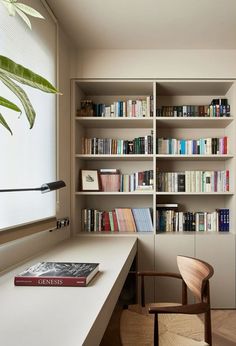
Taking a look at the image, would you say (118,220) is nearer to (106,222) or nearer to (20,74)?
(106,222)

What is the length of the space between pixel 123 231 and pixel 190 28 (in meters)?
1.90

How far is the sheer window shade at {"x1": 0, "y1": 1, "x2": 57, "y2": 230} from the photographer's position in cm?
159

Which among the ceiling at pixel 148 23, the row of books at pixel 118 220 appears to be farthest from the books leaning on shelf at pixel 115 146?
the ceiling at pixel 148 23

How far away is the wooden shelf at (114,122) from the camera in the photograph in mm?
2768

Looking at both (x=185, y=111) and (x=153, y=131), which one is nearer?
(x=153, y=131)

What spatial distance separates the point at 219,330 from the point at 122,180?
1.54 metres

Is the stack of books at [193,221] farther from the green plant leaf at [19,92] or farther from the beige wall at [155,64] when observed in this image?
the green plant leaf at [19,92]

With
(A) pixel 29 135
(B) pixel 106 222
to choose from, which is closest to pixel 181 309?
(A) pixel 29 135

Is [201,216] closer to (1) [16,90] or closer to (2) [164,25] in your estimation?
(2) [164,25]

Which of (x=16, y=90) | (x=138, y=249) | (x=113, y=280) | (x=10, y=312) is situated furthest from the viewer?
(x=138, y=249)

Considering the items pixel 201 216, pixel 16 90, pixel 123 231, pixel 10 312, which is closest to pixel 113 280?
pixel 10 312

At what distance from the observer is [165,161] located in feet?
10.3

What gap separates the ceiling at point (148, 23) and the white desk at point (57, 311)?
5.85 ft

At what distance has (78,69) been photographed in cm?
276
